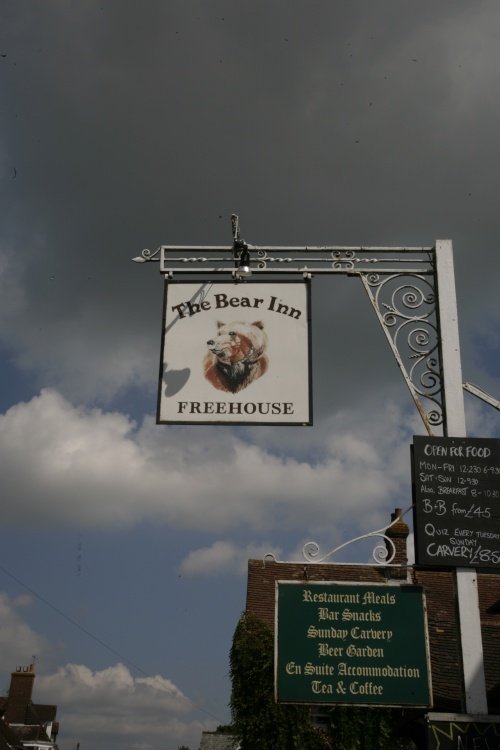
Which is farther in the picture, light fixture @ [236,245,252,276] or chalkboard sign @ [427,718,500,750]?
light fixture @ [236,245,252,276]

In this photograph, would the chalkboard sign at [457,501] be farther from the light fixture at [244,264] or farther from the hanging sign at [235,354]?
the light fixture at [244,264]

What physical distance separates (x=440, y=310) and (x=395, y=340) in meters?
0.57

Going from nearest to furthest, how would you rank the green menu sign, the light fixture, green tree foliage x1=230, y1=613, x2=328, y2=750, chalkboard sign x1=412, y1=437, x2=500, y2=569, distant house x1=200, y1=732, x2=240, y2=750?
the green menu sign < chalkboard sign x1=412, y1=437, x2=500, y2=569 < the light fixture < green tree foliage x1=230, y1=613, x2=328, y2=750 < distant house x1=200, y1=732, x2=240, y2=750

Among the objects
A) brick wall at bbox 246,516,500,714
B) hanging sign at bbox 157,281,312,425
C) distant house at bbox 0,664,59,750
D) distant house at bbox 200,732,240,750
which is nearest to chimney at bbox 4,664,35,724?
distant house at bbox 0,664,59,750

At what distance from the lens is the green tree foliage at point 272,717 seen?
56.3 feet

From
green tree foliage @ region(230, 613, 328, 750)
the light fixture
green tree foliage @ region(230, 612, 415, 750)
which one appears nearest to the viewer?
the light fixture

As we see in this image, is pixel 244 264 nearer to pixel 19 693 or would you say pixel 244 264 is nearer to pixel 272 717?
pixel 272 717

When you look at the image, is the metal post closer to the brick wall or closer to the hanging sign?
the hanging sign

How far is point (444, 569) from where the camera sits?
769cm

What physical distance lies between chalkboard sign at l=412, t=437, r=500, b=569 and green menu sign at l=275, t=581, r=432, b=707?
1.59ft

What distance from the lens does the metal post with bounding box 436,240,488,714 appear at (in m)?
7.27

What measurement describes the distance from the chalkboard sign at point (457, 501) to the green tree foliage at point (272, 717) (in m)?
10.8

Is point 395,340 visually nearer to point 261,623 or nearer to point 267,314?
point 267,314

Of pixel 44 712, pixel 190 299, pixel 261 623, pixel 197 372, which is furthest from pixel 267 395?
pixel 44 712
